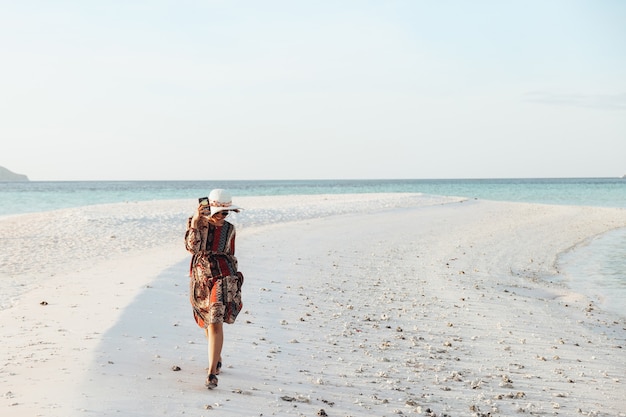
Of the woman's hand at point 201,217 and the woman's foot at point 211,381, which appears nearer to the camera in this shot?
the woman's hand at point 201,217

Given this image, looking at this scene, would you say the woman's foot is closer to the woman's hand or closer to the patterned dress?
the patterned dress

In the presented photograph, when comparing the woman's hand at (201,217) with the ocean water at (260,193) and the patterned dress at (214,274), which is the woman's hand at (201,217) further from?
the ocean water at (260,193)

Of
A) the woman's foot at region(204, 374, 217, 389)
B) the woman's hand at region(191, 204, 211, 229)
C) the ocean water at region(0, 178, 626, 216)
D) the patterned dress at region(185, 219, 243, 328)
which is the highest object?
the woman's hand at region(191, 204, 211, 229)

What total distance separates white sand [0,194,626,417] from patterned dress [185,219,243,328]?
28.3 inches

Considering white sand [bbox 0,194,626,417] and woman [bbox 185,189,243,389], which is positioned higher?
woman [bbox 185,189,243,389]

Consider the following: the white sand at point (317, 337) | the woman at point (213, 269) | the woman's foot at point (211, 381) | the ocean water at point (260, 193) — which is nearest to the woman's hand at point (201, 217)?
the woman at point (213, 269)

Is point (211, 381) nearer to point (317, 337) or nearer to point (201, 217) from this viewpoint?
point (201, 217)

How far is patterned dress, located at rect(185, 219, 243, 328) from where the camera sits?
229 inches

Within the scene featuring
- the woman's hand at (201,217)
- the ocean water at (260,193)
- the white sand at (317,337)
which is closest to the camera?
the woman's hand at (201,217)

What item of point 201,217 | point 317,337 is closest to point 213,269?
point 201,217

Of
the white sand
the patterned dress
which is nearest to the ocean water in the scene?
the white sand

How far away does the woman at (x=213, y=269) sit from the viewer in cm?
577

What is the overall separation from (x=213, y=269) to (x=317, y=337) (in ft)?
9.41

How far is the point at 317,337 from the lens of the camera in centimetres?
839
